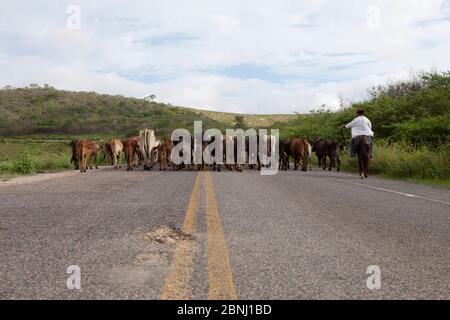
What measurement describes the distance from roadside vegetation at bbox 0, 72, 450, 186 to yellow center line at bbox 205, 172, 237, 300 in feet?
40.7

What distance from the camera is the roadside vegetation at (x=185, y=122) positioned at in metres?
22.0

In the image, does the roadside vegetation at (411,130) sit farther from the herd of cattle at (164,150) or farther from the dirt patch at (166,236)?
the dirt patch at (166,236)

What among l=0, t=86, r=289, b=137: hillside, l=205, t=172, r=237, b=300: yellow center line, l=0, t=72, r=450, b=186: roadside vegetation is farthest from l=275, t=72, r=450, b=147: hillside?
l=0, t=86, r=289, b=137: hillside

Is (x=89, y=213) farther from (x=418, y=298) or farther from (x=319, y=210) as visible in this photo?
(x=418, y=298)

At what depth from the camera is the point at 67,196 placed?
10.7 m

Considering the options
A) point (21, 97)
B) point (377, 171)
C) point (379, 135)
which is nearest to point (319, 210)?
point (377, 171)

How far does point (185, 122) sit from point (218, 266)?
63205 mm

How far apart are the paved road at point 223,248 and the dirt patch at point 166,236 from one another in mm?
85

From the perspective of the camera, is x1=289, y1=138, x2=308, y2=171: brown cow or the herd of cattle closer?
the herd of cattle

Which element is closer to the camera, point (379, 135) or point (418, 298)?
point (418, 298)

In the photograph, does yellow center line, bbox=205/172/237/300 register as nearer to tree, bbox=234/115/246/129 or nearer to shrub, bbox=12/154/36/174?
shrub, bbox=12/154/36/174

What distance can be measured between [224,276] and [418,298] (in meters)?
1.48

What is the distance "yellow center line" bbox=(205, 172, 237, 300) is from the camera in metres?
4.04
